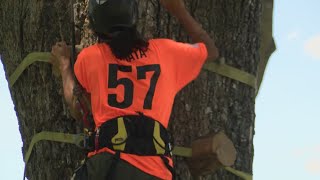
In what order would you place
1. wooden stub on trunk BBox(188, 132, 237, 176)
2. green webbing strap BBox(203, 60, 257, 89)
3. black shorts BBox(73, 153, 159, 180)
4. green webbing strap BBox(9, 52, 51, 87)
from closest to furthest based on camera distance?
black shorts BBox(73, 153, 159, 180) < wooden stub on trunk BBox(188, 132, 237, 176) < green webbing strap BBox(203, 60, 257, 89) < green webbing strap BBox(9, 52, 51, 87)

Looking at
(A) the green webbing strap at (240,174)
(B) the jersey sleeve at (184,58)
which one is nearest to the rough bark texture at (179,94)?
(A) the green webbing strap at (240,174)

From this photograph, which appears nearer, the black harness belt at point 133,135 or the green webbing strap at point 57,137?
the black harness belt at point 133,135

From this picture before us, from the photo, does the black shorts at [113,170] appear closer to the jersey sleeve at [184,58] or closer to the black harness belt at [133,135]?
the black harness belt at [133,135]

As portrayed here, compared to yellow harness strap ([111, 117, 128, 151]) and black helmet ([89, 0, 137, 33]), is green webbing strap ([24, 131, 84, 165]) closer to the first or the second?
yellow harness strap ([111, 117, 128, 151])

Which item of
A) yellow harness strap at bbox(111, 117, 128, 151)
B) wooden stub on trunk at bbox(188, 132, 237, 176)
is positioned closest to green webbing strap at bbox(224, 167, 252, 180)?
wooden stub on trunk at bbox(188, 132, 237, 176)

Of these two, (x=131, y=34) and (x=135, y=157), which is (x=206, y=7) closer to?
(x=131, y=34)

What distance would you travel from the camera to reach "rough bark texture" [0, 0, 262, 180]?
4.32 metres

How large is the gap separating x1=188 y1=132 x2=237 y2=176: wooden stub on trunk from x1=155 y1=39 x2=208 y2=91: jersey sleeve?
36cm

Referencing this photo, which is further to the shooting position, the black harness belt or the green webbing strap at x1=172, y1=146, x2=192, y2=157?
the green webbing strap at x1=172, y1=146, x2=192, y2=157

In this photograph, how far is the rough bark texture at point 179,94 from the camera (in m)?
4.32

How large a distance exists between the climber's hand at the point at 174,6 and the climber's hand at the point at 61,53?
0.58 meters

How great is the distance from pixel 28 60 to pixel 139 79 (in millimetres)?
1084

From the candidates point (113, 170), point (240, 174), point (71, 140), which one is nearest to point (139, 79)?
point (113, 170)

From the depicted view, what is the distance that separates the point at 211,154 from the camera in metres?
4.11
